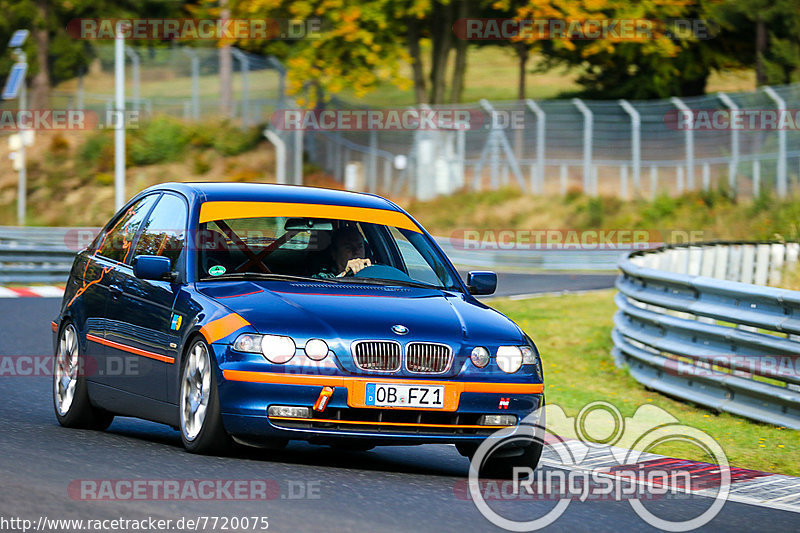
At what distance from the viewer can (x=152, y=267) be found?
27.5 feet

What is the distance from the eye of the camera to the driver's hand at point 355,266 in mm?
9023

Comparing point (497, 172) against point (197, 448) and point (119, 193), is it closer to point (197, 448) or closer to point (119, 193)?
point (119, 193)

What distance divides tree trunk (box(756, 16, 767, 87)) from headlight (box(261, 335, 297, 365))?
3430 centimetres

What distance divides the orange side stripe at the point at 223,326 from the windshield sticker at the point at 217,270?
75 cm

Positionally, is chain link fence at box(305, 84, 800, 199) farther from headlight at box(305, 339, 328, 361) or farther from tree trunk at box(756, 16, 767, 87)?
headlight at box(305, 339, 328, 361)

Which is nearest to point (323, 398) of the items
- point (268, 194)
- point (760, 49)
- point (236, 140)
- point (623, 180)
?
point (268, 194)

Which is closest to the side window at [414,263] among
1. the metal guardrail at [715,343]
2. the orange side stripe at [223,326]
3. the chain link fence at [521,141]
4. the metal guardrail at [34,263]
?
the orange side stripe at [223,326]

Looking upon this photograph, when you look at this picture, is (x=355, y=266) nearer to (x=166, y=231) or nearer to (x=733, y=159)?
(x=166, y=231)

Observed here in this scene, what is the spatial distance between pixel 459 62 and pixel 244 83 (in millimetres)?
8747

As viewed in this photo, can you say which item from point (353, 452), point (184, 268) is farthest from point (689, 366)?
point (184, 268)

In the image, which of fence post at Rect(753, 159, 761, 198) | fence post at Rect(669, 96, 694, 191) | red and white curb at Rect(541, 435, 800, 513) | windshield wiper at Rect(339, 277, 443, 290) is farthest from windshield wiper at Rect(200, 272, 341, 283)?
fence post at Rect(669, 96, 694, 191)

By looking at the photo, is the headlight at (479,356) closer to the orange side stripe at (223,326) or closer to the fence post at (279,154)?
the orange side stripe at (223,326)

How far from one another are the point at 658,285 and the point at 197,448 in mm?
6080

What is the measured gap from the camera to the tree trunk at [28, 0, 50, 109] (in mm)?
63984
